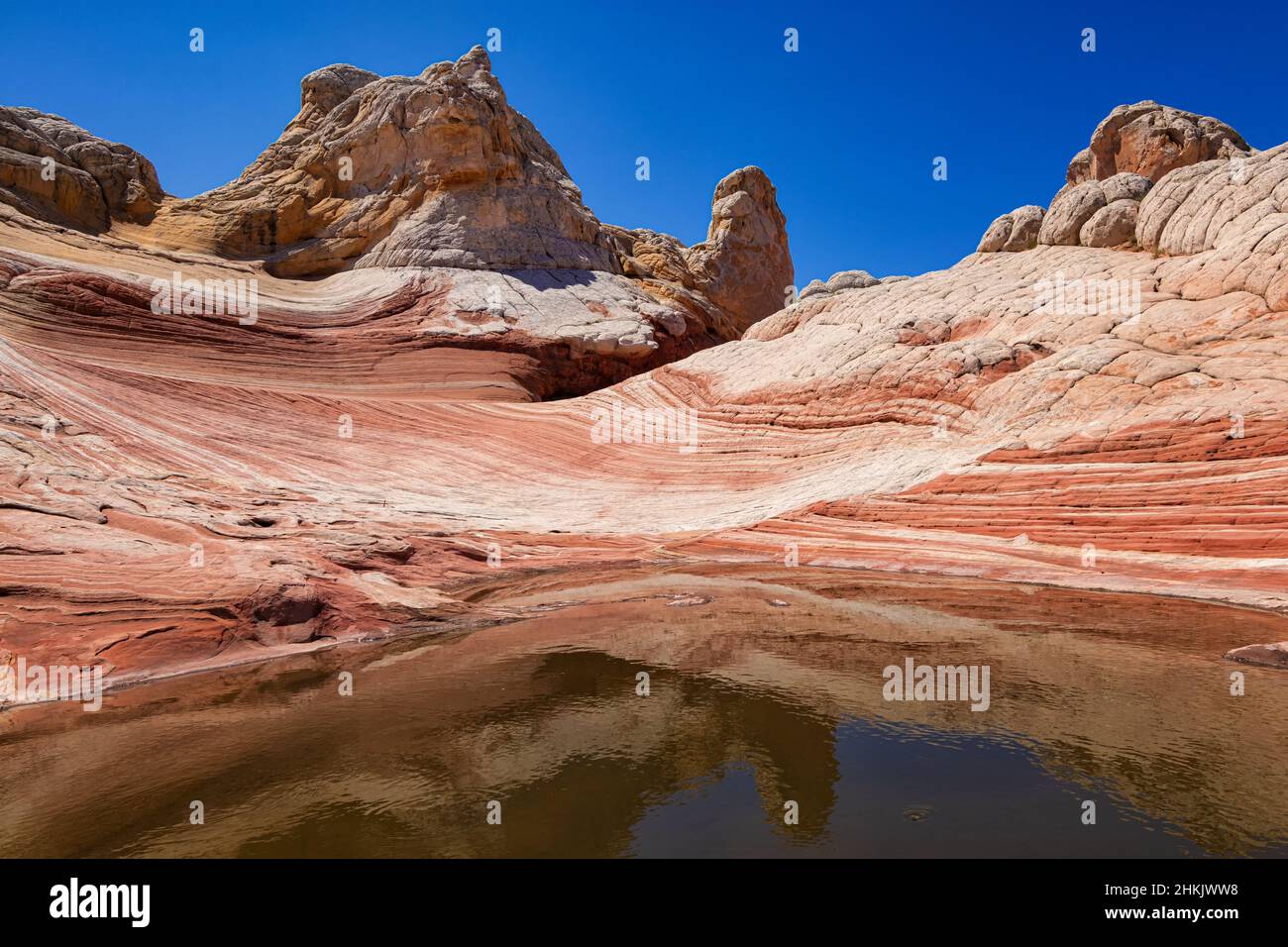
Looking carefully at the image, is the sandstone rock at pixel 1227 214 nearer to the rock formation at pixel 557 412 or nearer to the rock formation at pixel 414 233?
the rock formation at pixel 557 412

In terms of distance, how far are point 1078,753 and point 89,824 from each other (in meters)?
7.34

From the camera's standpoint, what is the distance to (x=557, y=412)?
2622cm

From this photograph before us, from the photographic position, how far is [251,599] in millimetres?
10391

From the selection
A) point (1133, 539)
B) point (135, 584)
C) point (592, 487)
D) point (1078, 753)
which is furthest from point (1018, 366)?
point (135, 584)

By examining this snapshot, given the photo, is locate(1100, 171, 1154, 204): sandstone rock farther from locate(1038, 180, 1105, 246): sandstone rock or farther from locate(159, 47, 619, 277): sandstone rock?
locate(159, 47, 619, 277): sandstone rock

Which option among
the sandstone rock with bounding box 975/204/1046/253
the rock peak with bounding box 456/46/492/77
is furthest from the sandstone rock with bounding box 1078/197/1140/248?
the rock peak with bounding box 456/46/492/77

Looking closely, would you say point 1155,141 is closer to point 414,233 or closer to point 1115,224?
point 1115,224

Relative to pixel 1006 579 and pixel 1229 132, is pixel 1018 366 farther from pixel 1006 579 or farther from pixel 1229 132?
pixel 1229 132

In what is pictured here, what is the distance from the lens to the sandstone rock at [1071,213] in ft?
80.8

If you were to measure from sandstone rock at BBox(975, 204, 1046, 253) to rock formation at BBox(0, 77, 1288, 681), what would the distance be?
0.41ft

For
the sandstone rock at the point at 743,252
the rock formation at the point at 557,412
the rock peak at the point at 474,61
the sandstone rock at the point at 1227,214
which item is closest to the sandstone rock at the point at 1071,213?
the rock formation at the point at 557,412

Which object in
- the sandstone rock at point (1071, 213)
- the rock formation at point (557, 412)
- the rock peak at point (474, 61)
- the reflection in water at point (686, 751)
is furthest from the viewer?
the rock peak at point (474, 61)

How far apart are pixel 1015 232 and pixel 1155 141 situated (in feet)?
21.8

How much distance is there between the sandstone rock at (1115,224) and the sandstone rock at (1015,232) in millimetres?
2278
